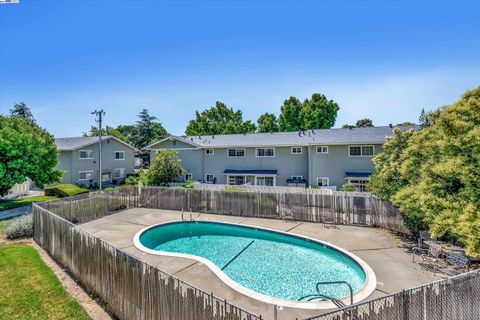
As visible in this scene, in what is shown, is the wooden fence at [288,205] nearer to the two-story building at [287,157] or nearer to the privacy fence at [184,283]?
the privacy fence at [184,283]

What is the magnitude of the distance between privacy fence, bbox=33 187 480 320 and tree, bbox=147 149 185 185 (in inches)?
376

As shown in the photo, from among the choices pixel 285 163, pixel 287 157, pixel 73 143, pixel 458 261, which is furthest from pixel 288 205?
pixel 73 143

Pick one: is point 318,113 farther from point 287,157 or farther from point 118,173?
point 118,173

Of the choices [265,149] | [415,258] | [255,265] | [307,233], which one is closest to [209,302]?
[255,265]

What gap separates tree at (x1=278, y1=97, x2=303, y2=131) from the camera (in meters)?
52.7

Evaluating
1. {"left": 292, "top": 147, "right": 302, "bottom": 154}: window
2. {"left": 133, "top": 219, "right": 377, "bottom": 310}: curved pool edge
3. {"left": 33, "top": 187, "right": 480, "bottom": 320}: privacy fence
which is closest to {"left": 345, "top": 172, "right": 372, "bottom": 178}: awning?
{"left": 292, "top": 147, "right": 302, "bottom": 154}: window

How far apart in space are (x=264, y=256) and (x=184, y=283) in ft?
26.4

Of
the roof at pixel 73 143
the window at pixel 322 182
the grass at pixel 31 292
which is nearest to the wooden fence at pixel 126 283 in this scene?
the grass at pixel 31 292

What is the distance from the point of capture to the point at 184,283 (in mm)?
4758

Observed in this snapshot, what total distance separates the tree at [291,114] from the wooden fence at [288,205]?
1440 inches

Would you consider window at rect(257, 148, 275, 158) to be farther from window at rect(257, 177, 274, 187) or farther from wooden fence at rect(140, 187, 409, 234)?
wooden fence at rect(140, 187, 409, 234)

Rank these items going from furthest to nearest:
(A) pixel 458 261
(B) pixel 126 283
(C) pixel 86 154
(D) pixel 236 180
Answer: (C) pixel 86 154 < (D) pixel 236 180 < (A) pixel 458 261 < (B) pixel 126 283

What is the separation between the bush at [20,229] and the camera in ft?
43.0

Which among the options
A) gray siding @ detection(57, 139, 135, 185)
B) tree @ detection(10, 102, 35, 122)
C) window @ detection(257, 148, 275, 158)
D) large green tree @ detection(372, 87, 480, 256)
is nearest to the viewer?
large green tree @ detection(372, 87, 480, 256)
